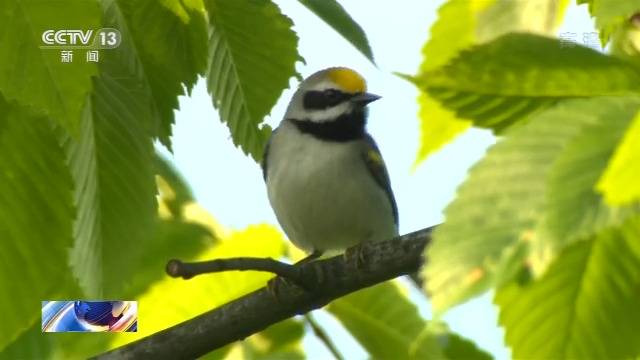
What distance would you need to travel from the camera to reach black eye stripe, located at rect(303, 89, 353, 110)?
4.49 m

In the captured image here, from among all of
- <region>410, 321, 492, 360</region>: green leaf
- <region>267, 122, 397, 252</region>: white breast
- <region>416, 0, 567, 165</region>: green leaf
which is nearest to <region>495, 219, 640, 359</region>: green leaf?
<region>416, 0, 567, 165</region>: green leaf

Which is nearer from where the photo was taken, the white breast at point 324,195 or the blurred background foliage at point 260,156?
the blurred background foliage at point 260,156

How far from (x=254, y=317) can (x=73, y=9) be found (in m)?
0.73

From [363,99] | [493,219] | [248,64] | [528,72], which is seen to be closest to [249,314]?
[248,64]

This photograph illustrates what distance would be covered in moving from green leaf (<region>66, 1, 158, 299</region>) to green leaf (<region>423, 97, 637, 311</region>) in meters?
1.06

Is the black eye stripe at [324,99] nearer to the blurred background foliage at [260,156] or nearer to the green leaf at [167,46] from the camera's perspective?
the blurred background foliage at [260,156]

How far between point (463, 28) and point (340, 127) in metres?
2.67

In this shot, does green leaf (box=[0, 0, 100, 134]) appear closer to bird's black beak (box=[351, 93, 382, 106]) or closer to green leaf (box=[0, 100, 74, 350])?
green leaf (box=[0, 100, 74, 350])

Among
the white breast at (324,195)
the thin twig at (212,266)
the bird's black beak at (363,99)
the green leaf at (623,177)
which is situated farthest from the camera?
the bird's black beak at (363,99)

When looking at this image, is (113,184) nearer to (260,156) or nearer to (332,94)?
(260,156)

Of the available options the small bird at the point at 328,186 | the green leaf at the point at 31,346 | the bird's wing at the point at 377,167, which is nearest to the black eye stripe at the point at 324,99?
the small bird at the point at 328,186

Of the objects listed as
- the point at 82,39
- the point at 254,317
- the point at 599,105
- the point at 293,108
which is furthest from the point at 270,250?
the point at 293,108

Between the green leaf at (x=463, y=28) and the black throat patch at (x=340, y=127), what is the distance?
8.17 ft

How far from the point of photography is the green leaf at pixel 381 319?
2.08 m
